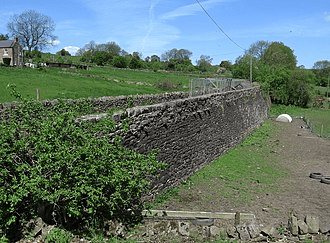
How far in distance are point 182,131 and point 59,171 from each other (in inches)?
248

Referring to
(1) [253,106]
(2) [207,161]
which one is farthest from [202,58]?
(2) [207,161]

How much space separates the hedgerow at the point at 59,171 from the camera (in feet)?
20.4

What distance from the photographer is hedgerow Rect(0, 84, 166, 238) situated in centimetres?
622

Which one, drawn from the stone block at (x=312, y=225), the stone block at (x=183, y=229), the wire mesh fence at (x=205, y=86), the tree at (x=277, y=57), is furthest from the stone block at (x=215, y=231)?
the tree at (x=277, y=57)

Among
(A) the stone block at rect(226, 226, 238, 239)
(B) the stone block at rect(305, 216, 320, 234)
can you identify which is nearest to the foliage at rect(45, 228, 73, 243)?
(A) the stone block at rect(226, 226, 238, 239)

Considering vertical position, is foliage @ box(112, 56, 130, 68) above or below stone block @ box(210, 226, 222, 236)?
above

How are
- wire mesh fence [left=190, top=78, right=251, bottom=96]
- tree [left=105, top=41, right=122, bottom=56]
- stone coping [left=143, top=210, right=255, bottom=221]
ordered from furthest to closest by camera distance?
tree [left=105, top=41, right=122, bottom=56], wire mesh fence [left=190, top=78, right=251, bottom=96], stone coping [left=143, top=210, right=255, bottom=221]

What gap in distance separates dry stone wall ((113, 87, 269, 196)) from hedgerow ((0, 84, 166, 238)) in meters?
1.59

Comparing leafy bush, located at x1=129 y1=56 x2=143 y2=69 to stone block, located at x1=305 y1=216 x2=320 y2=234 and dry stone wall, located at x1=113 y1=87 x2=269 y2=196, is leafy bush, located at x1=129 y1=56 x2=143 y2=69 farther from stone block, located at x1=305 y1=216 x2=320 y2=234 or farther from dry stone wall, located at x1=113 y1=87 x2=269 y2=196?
stone block, located at x1=305 y1=216 x2=320 y2=234

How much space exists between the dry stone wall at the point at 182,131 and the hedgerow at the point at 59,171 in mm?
1592

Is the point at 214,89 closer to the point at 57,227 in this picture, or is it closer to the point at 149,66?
the point at 57,227

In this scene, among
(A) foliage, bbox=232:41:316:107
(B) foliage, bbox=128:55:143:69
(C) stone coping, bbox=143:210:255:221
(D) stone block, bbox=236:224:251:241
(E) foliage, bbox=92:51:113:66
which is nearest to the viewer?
(D) stone block, bbox=236:224:251:241

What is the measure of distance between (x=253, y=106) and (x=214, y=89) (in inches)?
196

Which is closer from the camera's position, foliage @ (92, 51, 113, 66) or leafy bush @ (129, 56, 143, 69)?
leafy bush @ (129, 56, 143, 69)
